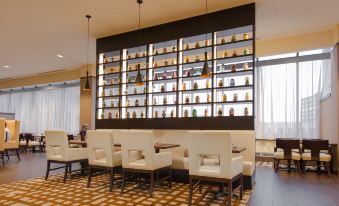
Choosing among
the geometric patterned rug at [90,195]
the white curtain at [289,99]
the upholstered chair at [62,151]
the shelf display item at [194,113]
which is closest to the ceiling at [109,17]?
the white curtain at [289,99]

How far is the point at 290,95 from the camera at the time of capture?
25.2 feet

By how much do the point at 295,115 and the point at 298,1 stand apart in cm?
370

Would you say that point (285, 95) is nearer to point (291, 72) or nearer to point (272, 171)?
point (291, 72)

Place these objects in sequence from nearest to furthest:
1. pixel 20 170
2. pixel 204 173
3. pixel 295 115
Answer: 1. pixel 204 173
2. pixel 20 170
3. pixel 295 115

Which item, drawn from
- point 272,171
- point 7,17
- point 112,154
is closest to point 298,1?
point 272,171

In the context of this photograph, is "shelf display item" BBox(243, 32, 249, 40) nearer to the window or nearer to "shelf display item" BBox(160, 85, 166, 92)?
"shelf display item" BBox(160, 85, 166, 92)

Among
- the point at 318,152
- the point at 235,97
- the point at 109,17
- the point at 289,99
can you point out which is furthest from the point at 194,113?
the point at 289,99

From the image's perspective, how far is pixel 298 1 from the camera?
5.04 m

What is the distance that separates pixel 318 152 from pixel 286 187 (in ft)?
6.05

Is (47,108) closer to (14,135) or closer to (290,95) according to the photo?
(14,135)

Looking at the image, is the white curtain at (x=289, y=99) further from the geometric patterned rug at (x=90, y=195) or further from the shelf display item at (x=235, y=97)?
the geometric patterned rug at (x=90, y=195)

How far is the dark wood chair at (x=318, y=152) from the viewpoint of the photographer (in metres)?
5.75

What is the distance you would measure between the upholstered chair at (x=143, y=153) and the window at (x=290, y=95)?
488 centimetres

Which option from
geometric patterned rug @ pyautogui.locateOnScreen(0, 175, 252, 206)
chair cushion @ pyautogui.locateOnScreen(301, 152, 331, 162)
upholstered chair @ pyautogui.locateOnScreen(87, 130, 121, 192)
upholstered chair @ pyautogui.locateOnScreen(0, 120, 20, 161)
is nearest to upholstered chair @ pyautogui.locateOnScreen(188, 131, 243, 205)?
geometric patterned rug @ pyautogui.locateOnScreen(0, 175, 252, 206)
